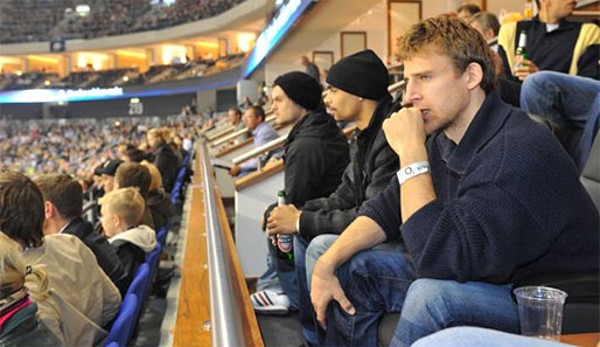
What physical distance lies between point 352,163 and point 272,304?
0.79 metres

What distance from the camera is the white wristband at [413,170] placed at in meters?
1.35

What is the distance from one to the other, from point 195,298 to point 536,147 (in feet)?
3.46

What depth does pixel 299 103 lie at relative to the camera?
2.96 meters

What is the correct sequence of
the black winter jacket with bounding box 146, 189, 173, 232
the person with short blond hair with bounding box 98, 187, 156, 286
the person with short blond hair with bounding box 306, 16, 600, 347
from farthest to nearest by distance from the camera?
the black winter jacket with bounding box 146, 189, 173, 232 < the person with short blond hair with bounding box 98, 187, 156, 286 < the person with short blond hair with bounding box 306, 16, 600, 347

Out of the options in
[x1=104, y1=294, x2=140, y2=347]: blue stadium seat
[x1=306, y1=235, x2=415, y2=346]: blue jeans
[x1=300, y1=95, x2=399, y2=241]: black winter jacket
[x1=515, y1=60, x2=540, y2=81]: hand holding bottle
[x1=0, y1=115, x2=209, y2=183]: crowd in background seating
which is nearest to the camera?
[x1=306, y1=235, x2=415, y2=346]: blue jeans

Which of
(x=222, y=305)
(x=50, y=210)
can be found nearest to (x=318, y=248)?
(x=222, y=305)

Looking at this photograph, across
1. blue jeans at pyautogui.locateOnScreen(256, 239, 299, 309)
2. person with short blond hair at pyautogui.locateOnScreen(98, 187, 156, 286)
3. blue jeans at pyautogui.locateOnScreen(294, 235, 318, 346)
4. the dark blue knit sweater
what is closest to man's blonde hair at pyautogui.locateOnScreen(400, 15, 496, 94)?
the dark blue knit sweater

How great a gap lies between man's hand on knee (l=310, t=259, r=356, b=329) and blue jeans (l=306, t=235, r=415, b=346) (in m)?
0.02

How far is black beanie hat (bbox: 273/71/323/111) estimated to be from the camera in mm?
2938

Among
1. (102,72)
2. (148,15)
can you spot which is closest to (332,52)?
(148,15)

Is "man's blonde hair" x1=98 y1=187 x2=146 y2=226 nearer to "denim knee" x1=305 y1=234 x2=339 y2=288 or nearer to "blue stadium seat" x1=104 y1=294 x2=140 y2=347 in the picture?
"blue stadium seat" x1=104 y1=294 x2=140 y2=347

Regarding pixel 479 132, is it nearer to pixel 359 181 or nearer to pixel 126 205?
pixel 359 181

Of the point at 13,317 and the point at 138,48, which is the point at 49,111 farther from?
the point at 13,317

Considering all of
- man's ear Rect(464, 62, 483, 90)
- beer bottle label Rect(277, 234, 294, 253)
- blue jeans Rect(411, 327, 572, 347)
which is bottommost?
beer bottle label Rect(277, 234, 294, 253)
